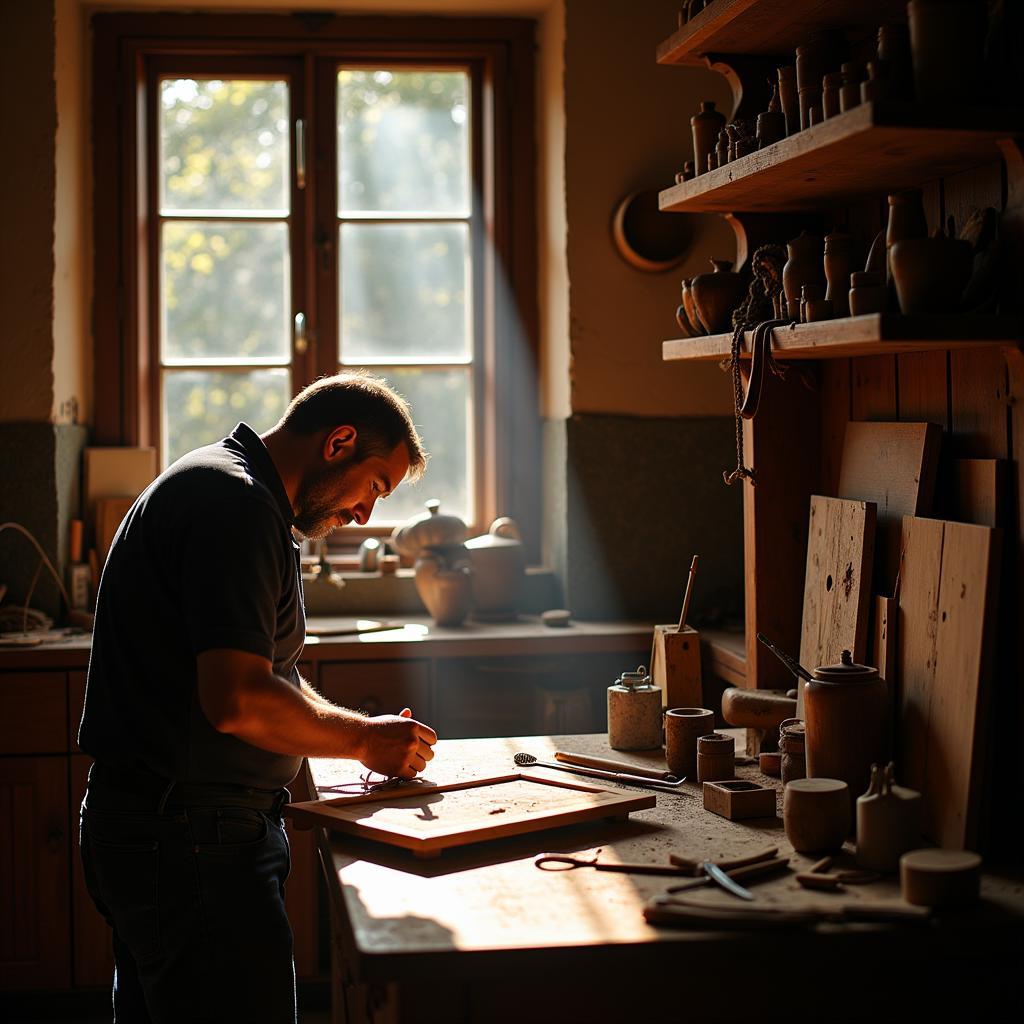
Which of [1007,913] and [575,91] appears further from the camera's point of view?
[575,91]

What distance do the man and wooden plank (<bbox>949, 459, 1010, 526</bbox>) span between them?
1035 millimetres

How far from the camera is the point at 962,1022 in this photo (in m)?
1.75

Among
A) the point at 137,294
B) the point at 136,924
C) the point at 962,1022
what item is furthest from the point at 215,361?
the point at 962,1022

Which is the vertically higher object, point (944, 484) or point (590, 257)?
point (590, 257)

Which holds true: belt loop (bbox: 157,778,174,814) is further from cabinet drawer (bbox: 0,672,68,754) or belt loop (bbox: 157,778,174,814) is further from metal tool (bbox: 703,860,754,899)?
cabinet drawer (bbox: 0,672,68,754)

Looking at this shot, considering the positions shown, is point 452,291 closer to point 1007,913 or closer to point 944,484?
point 944,484

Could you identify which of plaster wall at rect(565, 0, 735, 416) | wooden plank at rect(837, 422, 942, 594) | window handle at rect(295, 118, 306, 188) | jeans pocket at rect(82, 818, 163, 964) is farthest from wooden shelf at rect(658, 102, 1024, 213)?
window handle at rect(295, 118, 306, 188)

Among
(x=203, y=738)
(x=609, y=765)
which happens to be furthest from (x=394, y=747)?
(x=609, y=765)

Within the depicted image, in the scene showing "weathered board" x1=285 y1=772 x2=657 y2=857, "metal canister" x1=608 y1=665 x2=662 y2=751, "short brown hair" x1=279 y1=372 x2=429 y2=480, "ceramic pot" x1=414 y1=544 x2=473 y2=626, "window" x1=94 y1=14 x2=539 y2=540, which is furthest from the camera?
"window" x1=94 y1=14 x2=539 y2=540

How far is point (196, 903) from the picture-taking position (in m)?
2.10

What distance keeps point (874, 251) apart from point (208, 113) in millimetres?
2902

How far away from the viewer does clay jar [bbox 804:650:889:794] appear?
209cm

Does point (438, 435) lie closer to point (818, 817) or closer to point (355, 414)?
A: point (355, 414)

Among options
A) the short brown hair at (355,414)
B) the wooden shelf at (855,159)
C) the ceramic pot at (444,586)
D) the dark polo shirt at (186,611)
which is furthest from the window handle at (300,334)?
the dark polo shirt at (186,611)
